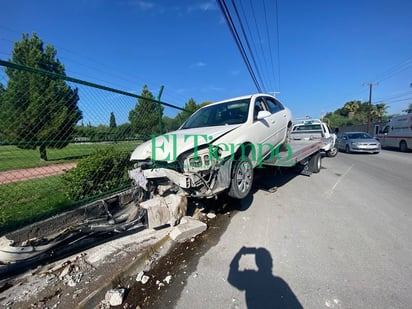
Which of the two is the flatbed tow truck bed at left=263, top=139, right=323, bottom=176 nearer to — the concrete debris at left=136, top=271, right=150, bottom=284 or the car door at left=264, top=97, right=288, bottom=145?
the car door at left=264, top=97, right=288, bottom=145

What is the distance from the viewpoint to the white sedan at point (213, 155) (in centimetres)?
296

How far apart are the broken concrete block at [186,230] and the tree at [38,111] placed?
260 centimetres

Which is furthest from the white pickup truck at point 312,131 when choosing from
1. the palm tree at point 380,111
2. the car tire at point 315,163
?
the palm tree at point 380,111

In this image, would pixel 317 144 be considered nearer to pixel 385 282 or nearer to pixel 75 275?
pixel 385 282

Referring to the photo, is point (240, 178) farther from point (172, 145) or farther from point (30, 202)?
point (30, 202)

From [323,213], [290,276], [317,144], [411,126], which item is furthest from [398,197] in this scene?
[411,126]

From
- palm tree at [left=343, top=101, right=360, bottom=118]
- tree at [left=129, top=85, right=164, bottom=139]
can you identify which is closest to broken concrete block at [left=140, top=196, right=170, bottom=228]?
tree at [left=129, top=85, right=164, bottom=139]

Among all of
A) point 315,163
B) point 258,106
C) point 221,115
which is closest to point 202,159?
point 221,115

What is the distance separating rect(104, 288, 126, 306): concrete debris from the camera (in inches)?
76.5

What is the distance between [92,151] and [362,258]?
4941mm

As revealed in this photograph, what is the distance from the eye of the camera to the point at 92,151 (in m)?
4.23

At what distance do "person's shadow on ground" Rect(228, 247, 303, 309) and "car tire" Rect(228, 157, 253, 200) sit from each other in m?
1.03

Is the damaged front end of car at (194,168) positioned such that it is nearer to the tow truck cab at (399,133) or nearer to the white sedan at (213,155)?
the white sedan at (213,155)

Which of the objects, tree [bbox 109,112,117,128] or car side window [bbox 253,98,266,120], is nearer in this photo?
car side window [bbox 253,98,266,120]
